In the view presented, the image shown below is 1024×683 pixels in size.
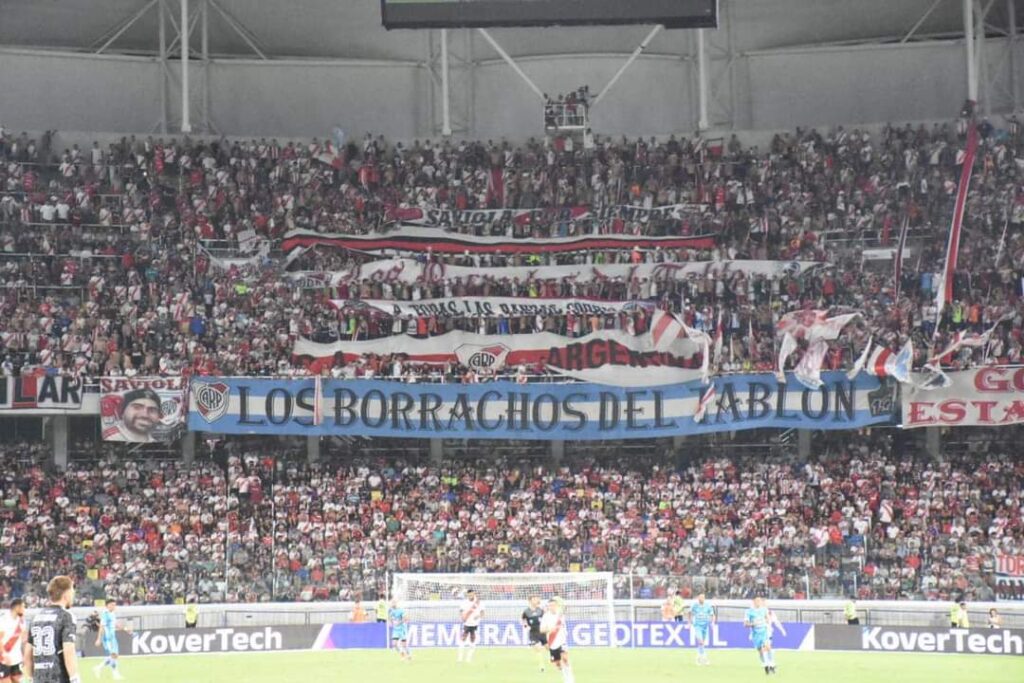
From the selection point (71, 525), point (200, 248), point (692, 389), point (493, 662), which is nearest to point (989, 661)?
point (493, 662)

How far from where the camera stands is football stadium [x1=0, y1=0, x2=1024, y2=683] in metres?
40.3

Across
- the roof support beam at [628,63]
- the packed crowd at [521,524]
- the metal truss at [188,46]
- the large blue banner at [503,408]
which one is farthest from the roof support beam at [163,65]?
the roof support beam at [628,63]

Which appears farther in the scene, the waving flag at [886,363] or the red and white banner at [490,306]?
the red and white banner at [490,306]

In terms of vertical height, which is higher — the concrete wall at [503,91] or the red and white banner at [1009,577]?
the concrete wall at [503,91]

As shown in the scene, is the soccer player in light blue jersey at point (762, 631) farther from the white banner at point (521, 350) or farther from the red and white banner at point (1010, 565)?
the white banner at point (521, 350)

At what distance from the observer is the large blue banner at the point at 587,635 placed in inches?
1518

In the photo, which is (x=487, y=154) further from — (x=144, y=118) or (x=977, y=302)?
(x=977, y=302)

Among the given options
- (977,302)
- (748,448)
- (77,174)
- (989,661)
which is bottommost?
(989,661)

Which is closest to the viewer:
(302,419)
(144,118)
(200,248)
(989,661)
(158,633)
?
(989,661)

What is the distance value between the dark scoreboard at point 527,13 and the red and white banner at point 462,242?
22.3 m

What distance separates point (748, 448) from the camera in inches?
1954

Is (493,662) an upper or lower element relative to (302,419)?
lower

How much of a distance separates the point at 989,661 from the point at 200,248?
28.0m

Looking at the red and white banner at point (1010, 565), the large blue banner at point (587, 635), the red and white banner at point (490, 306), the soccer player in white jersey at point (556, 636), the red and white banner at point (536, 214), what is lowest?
the large blue banner at point (587, 635)
